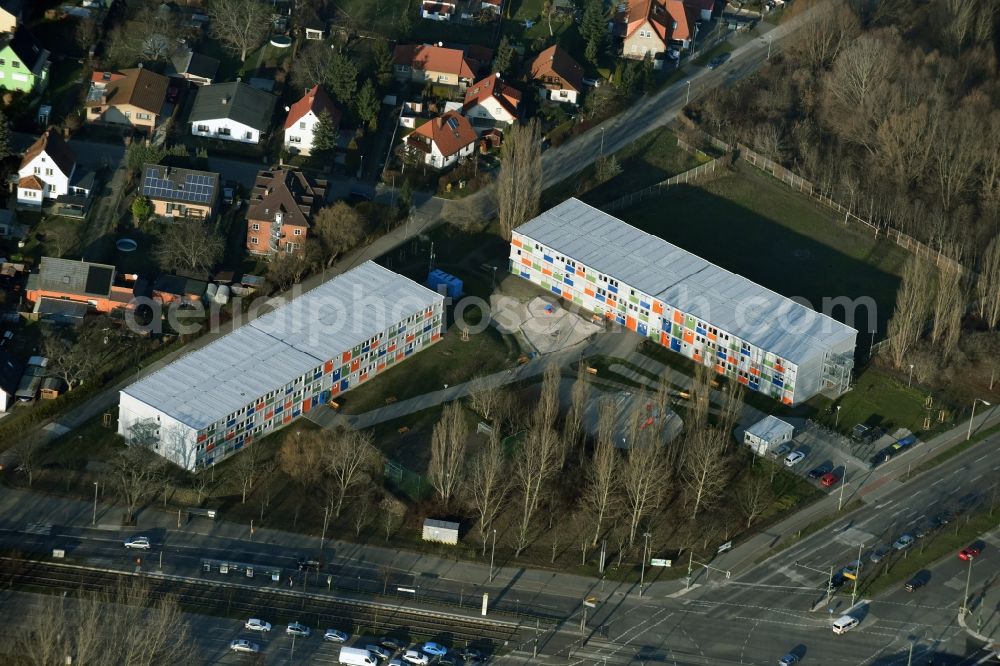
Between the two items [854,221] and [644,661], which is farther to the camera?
[854,221]

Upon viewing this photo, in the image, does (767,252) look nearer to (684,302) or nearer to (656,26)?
(684,302)

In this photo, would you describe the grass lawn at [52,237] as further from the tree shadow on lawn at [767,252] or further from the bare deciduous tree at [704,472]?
the bare deciduous tree at [704,472]

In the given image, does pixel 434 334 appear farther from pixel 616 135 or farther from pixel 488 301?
pixel 616 135

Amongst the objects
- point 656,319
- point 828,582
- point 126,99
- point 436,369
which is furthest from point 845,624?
point 126,99

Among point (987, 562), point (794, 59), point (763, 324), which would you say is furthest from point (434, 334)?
point (794, 59)

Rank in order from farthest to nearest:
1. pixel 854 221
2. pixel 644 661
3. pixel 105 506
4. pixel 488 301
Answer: pixel 854 221, pixel 488 301, pixel 105 506, pixel 644 661

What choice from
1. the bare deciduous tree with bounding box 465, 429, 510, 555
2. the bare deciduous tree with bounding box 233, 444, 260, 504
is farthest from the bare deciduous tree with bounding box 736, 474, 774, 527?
the bare deciduous tree with bounding box 233, 444, 260, 504
